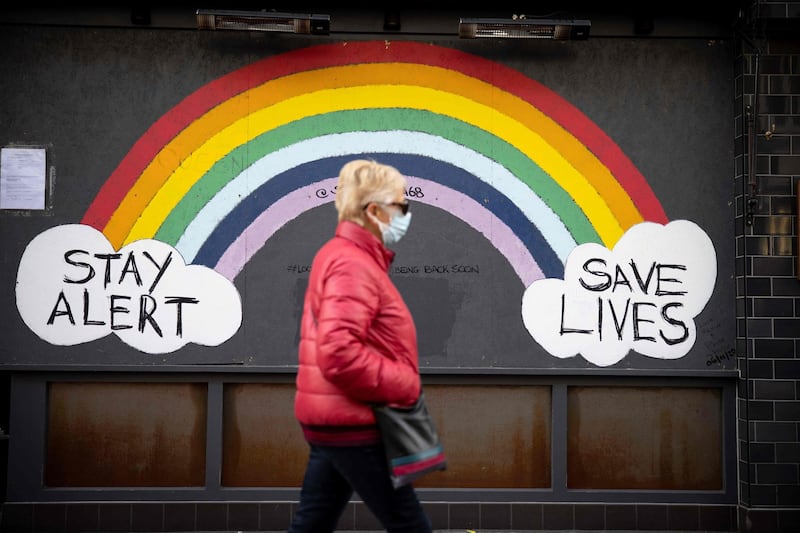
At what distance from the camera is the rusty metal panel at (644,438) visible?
527 centimetres

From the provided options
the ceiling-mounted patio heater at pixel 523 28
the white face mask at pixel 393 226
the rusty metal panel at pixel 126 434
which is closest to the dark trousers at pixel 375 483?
the white face mask at pixel 393 226

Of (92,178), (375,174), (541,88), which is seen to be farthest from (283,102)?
(375,174)

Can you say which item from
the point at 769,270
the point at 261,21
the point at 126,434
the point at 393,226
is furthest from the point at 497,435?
the point at 261,21

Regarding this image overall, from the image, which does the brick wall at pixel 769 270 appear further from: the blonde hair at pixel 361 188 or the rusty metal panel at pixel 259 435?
the blonde hair at pixel 361 188

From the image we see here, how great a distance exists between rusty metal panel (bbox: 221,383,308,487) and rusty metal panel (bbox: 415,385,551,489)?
3.22 ft

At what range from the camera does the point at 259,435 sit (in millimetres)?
5219

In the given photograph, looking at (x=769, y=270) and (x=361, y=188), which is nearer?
(x=361, y=188)

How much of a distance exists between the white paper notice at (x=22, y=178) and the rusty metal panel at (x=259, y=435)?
1797mm

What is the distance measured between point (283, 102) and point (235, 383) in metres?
1.91

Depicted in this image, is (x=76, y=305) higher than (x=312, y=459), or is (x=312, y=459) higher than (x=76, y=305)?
(x=76, y=305)

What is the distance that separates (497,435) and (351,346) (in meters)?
2.79

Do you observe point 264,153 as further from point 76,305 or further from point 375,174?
point 375,174

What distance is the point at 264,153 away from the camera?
5.24 metres

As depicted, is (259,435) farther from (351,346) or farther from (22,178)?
(351,346)
